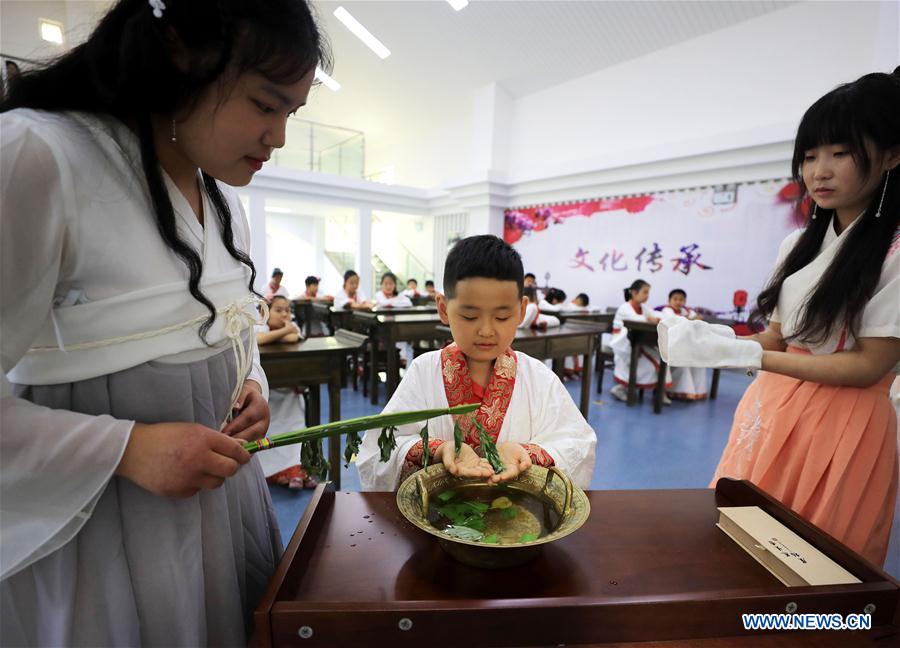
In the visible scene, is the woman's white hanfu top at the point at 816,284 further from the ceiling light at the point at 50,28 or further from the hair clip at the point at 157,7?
the ceiling light at the point at 50,28

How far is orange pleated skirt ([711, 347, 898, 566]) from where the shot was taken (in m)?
1.12

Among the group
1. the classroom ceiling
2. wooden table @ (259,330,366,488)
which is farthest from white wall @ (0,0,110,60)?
wooden table @ (259,330,366,488)

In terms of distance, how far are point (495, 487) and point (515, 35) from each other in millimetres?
9703

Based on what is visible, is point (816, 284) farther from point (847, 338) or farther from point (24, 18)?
point (24, 18)

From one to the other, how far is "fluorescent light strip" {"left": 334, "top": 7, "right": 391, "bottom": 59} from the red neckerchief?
35.5 ft

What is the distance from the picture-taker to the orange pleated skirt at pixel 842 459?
Result: 1.12 metres

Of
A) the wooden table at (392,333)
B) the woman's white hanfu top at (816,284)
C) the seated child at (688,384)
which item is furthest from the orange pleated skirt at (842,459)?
the seated child at (688,384)

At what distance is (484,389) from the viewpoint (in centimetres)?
126

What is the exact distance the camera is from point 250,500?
2.87ft

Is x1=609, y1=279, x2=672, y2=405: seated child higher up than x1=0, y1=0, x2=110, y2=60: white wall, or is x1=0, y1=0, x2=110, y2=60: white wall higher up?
x1=0, y1=0, x2=110, y2=60: white wall

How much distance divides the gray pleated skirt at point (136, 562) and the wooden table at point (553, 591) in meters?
0.16

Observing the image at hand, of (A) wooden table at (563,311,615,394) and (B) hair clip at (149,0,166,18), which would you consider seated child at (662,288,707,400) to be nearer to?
(A) wooden table at (563,311,615,394)

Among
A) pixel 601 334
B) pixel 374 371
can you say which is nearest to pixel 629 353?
pixel 601 334

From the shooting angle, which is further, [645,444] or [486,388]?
[645,444]
